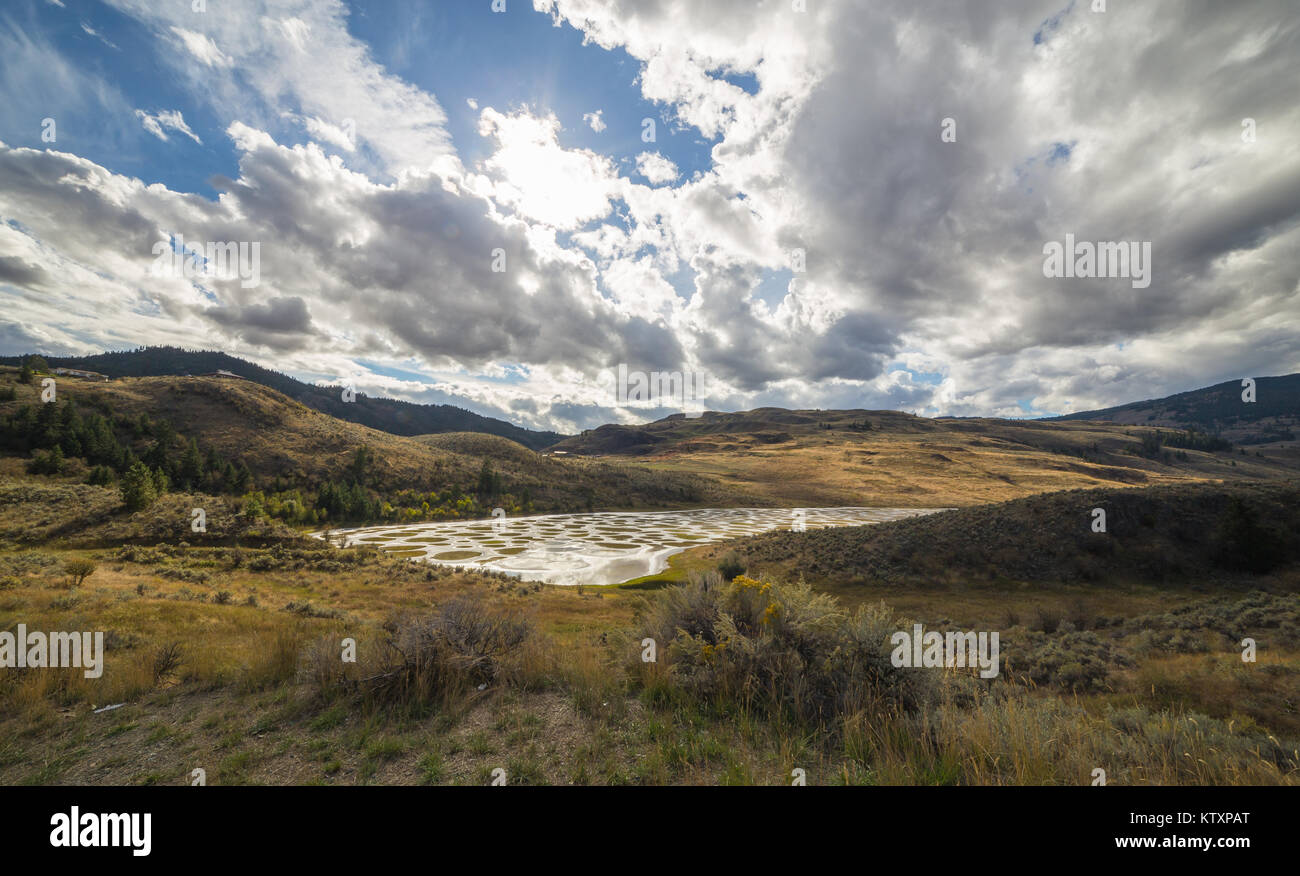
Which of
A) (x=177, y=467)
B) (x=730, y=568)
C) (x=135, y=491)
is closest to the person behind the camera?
(x=730, y=568)

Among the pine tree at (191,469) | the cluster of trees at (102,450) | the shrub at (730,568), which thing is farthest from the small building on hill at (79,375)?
the shrub at (730,568)

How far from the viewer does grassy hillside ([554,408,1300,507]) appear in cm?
10293

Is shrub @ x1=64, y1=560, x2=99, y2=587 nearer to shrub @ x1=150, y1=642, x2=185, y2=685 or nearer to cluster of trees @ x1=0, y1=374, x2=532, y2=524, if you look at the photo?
shrub @ x1=150, y1=642, x2=185, y2=685

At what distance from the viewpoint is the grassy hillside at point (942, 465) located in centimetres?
10293

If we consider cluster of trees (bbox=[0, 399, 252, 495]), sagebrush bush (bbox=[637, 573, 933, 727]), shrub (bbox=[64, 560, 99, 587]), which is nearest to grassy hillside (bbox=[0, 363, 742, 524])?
cluster of trees (bbox=[0, 399, 252, 495])

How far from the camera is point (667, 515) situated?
73.6 meters

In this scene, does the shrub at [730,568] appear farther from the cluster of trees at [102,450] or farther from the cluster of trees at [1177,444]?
the cluster of trees at [1177,444]

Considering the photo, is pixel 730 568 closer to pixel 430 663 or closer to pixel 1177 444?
pixel 430 663

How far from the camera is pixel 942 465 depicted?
129125mm

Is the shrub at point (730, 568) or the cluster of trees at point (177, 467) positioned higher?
the cluster of trees at point (177, 467)

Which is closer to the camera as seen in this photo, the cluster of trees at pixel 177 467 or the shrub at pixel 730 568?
the shrub at pixel 730 568

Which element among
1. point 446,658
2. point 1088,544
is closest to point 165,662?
point 446,658

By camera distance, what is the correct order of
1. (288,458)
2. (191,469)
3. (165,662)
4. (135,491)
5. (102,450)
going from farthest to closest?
1. (288,458)
2. (191,469)
3. (102,450)
4. (135,491)
5. (165,662)

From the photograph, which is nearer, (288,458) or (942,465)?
(288,458)
